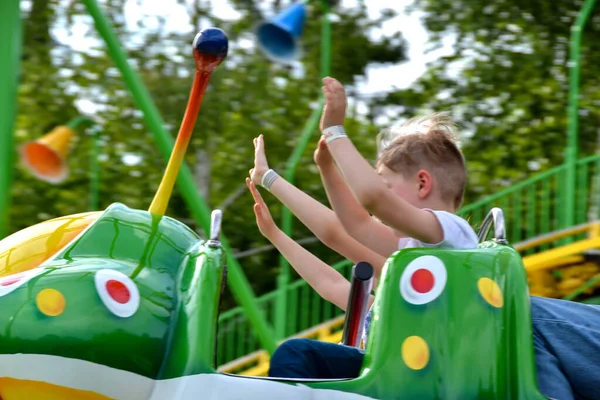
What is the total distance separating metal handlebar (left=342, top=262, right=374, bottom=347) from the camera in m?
2.54

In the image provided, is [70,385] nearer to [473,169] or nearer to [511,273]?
[511,273]

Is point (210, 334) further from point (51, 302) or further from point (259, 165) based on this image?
point (259, 165)

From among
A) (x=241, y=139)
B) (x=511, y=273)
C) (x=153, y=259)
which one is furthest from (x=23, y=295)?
(x=241, y=139)

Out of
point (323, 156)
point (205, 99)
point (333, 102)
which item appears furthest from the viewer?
point (205, 99)

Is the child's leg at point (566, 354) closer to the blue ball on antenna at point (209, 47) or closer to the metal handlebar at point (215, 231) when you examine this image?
the metal handlebar at point (215, 231)

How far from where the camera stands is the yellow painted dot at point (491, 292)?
2105 millimetres

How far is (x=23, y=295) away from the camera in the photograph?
2.09 metres

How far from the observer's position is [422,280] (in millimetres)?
2119

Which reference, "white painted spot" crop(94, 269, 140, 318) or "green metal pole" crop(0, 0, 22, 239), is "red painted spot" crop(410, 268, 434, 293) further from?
"green metal pole" crop(0, 0, 22, 239)

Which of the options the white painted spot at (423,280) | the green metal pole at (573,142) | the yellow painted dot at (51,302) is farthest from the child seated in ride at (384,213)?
the green metal pole at (573,142)

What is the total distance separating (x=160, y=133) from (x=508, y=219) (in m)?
4.69

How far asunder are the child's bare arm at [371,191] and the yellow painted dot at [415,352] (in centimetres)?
36

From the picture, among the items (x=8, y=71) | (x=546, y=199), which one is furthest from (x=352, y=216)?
(x=546, y=199)

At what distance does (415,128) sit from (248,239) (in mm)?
8712
